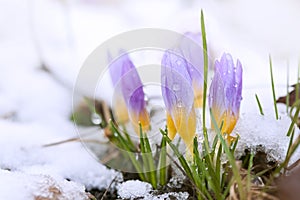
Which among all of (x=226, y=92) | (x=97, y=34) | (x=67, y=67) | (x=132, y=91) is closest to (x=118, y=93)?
(x=132, y=91)

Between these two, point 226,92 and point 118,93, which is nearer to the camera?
point 226,92

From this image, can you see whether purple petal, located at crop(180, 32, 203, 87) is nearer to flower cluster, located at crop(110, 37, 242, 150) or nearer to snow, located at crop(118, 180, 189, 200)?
flower cluster, located at crop(110, 37, 242, 150)

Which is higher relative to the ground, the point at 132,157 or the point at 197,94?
the point at 197,94

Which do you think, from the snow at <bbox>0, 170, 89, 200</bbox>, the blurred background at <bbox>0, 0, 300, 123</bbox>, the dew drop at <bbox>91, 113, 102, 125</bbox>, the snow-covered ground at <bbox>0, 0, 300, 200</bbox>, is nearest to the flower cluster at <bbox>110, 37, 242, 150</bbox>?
the snow-covered ground at <bbox>0, 0, 300, 200</bbox>

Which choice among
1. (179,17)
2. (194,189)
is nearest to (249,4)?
(179,17)

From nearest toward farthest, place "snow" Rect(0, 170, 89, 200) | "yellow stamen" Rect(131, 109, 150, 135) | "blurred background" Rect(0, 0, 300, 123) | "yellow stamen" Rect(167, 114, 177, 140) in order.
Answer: "snow" Rect(0, 170, 89, 200), "yellow stamen" Rect(167, 114, 177, 140), "yellow stamen" Rect(131, 109, 150, 135), "blurred background" Rect(0, 0, 300, 123)

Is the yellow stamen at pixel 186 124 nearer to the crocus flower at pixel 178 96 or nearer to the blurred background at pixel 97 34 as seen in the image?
the crocus flower at pixel 178 96

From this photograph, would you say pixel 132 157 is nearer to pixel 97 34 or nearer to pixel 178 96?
pixel 178 96

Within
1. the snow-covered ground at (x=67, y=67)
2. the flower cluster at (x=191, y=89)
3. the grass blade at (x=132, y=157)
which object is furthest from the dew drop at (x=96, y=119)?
the flower cluster at (x=191, y=89)
